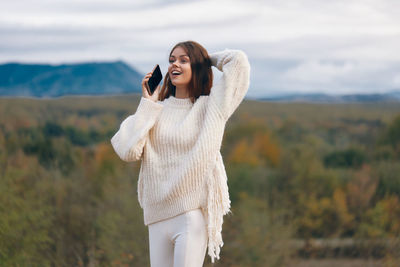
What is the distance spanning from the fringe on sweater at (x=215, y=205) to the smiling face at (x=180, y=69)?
49cm

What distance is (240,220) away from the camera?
12742 millimetres

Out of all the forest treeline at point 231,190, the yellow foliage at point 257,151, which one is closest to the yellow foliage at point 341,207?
the forest treeline at point 231,190

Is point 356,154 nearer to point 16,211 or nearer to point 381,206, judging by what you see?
point 381,206

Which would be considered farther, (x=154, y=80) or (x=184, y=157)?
(x=154, y=80)

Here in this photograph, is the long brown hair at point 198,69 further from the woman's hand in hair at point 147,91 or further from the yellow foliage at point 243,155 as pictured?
the yellow foliage at point 243,155

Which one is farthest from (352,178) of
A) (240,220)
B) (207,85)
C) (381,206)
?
(207,85)

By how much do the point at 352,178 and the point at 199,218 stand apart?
27.7m

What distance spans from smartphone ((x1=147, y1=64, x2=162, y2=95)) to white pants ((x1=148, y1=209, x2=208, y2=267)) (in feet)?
2.27

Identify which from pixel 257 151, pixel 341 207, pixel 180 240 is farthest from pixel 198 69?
pixel 257 151

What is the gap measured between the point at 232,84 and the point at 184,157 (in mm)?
449

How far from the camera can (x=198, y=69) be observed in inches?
110

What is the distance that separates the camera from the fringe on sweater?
2.60 meters

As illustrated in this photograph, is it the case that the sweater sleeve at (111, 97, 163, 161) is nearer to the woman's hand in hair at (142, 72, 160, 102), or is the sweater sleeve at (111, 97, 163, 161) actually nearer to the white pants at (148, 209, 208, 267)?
the woman's hand in hair at (142, 72, 160, 102)

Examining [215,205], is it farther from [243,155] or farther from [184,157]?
[243,155]
